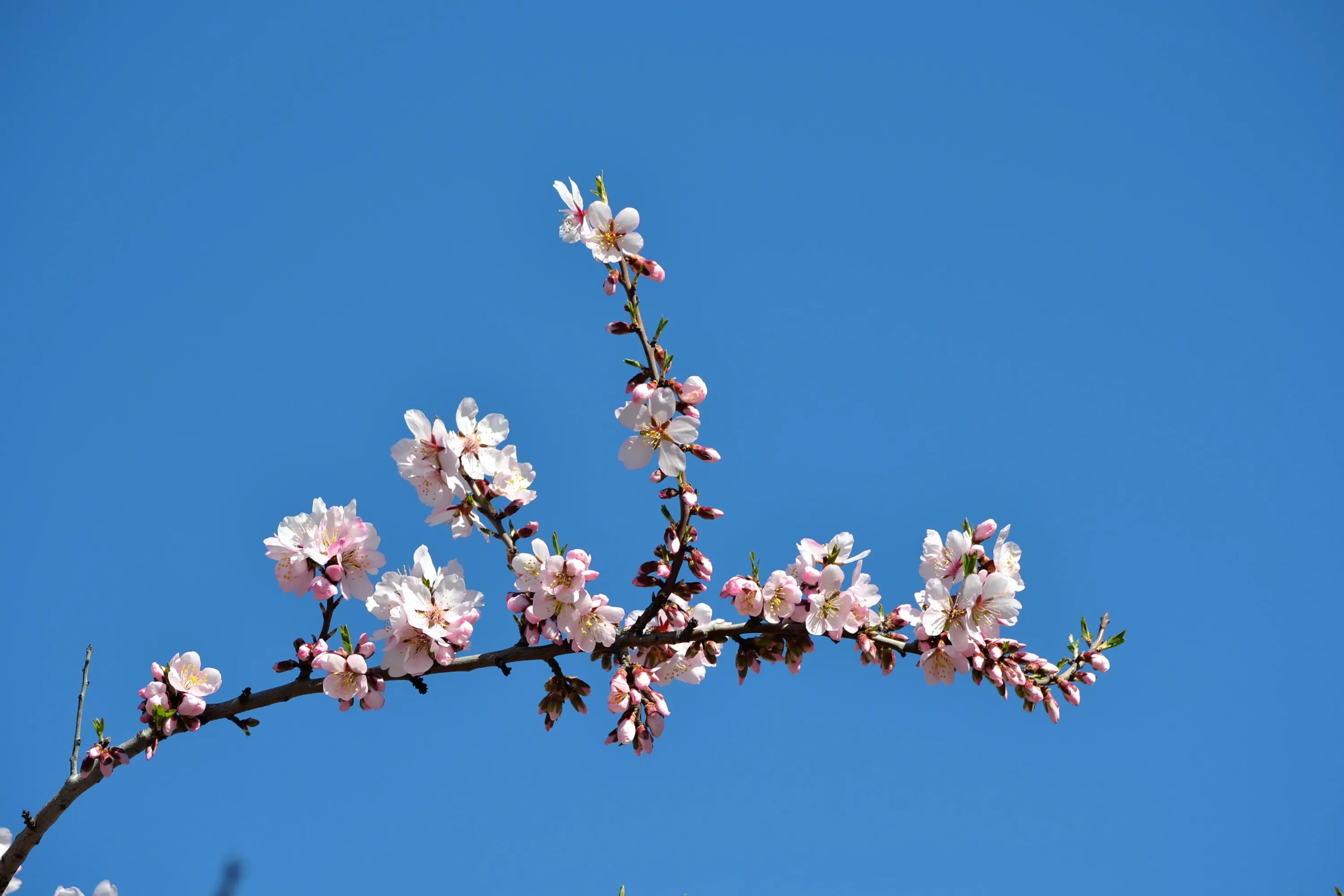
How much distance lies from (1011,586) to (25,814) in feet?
11.8

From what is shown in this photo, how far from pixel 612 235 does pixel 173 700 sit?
→ 231cm

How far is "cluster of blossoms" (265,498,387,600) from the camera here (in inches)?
144

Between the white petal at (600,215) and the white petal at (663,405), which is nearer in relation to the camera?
the white petal at (663,405)

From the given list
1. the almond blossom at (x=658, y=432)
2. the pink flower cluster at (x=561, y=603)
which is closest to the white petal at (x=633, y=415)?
the almond blossom at (x=658, y=432)

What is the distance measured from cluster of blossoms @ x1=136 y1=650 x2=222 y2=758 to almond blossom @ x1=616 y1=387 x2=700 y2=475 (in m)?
1.72

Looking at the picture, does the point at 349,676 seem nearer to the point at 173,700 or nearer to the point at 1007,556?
the point at 173,700

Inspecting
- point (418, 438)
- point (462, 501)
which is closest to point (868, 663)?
point (462, 501)

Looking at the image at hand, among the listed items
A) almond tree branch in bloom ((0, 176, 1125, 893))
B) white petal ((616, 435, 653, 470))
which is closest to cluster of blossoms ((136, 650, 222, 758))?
almond tree branch in bloom ((0, 176, 1125, 893))

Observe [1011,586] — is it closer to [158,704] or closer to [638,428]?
[638,428]

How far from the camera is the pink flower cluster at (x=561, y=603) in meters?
3.52

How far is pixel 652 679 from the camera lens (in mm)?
3949

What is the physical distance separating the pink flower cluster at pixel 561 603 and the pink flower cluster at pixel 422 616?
0.59 ft

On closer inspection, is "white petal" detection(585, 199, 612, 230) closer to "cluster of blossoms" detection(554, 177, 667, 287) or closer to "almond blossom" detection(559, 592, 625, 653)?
"cluster of blossoms" detection(554, 177, 667, 287)

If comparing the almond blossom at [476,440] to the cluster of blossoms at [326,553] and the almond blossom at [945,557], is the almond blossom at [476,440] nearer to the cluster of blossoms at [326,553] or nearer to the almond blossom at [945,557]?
the cluster of blossoms at [326,553]
